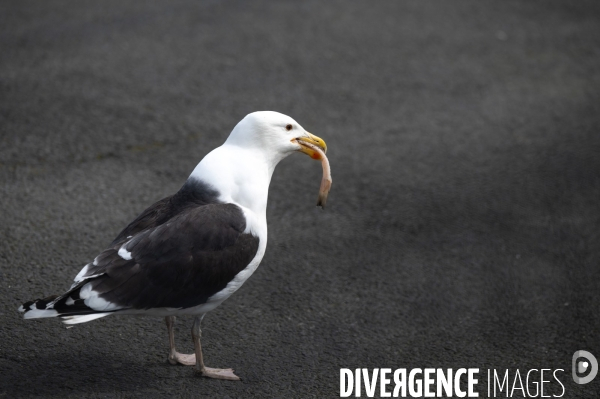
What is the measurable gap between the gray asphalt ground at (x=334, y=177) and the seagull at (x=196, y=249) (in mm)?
512

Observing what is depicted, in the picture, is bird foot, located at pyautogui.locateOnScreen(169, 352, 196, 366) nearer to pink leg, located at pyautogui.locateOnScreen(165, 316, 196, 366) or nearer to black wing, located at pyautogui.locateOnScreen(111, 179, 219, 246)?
pink leg, located at pyautogui.locateOnScreen(165, 316, 196, 366)

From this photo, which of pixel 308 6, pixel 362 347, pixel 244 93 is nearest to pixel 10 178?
pixel 244 93

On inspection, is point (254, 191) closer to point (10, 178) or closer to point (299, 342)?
point (299, 342)

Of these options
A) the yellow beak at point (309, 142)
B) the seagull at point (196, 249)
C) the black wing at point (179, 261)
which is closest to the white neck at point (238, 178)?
the seagull at point (196, 249)

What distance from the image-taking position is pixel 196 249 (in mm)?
3799

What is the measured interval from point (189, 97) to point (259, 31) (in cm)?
202

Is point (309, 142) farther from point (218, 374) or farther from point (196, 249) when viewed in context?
point (218, 374)

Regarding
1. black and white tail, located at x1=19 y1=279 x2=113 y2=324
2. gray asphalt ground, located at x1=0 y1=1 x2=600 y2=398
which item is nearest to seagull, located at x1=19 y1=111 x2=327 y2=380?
black and white tail, located at x1=19 y1=279 x2=113 y2=324

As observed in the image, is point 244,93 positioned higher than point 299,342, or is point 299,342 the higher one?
point 244,93

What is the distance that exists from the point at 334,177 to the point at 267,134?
234 cm

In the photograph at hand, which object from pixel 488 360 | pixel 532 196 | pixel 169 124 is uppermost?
pixel 169 124

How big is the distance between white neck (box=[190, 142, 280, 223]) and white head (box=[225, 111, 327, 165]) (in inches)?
3.4

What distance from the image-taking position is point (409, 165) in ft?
21.9

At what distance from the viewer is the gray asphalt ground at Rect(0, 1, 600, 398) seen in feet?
14.2
